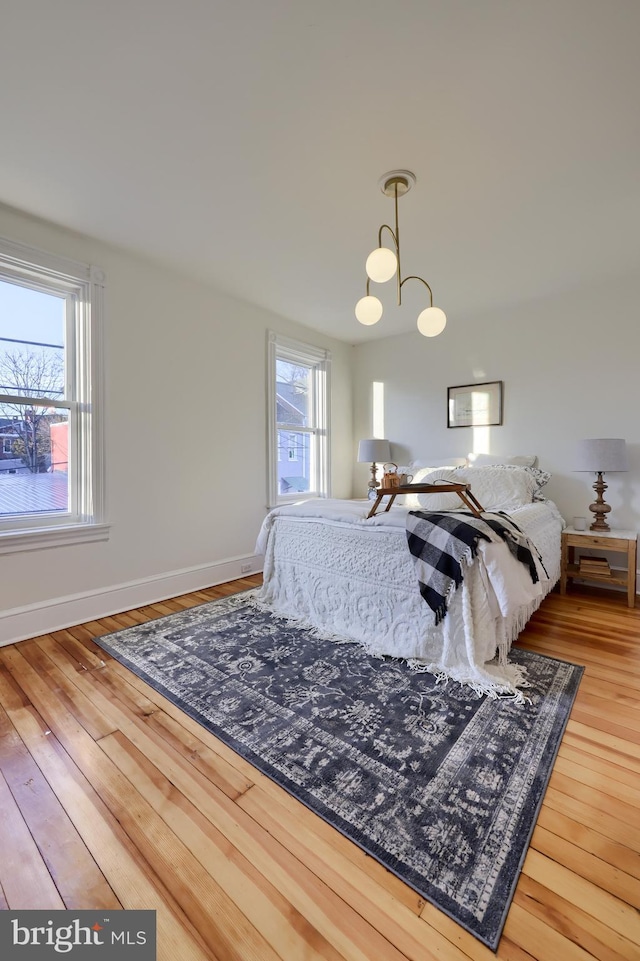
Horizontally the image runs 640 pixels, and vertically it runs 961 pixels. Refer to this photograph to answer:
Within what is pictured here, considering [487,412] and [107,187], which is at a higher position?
[107,187]

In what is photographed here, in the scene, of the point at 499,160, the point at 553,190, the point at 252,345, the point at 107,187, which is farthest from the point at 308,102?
the point at 252,345

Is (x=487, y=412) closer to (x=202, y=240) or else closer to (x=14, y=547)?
(x=202, y=240)

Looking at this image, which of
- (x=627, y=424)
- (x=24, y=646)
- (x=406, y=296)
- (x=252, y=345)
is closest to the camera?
(x=24, y=646)

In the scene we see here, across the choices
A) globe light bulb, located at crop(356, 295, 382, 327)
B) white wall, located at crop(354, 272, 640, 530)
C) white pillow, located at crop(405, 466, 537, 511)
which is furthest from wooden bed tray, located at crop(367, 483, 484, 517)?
white wall, located at crop(354, 272, 640, 530)

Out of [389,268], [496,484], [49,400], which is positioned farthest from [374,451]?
[49,400]

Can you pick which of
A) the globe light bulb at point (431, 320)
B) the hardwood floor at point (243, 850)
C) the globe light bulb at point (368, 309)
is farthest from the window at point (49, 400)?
the globe light bulb at point (431, 320)

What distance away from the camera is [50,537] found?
8.44 feet

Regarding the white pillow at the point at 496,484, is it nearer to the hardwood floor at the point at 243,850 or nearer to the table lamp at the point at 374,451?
the table lamp at the point at 374,451

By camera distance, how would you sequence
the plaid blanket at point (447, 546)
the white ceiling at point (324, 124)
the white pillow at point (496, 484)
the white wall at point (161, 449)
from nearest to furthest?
the white ceiling at point (324, 124) → the plaid blanket at point (447, 546) → the white wall at point (161, 449) → the white pillow at point (496, 484)

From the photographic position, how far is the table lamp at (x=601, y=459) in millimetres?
2996

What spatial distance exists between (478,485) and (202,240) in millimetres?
A: 2706

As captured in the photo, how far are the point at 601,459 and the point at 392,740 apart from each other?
8.58 feet

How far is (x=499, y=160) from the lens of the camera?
78.2 inches

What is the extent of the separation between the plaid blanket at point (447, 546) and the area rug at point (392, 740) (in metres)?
0.44
